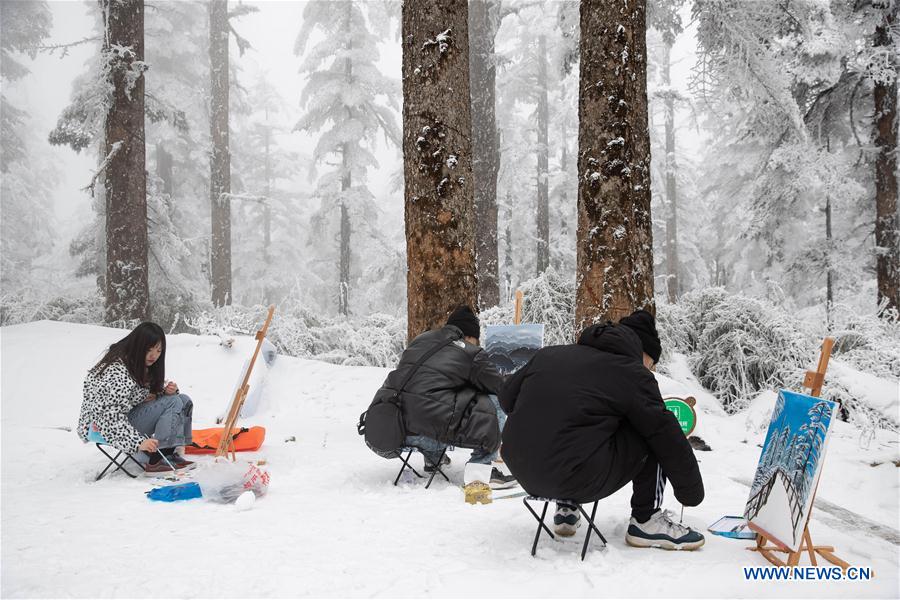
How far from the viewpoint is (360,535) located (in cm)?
339

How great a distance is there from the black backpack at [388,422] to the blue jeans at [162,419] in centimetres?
173

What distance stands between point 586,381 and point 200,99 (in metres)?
22.8

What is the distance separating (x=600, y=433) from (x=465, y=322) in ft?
6.23

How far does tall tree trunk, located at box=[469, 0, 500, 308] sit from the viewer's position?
1114cm

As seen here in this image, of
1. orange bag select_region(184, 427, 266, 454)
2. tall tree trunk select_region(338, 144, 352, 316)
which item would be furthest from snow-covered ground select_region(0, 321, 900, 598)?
tall tree trunk select_region(338, 144, 352, 316)

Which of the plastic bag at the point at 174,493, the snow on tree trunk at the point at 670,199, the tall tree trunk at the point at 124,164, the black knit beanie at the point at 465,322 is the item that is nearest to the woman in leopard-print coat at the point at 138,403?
the plastic bag at the point at 174,493

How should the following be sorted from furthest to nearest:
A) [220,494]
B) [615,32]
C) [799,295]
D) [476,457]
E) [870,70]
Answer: [799,295]
[870,70]
[615,32]
[476,457]
[220,494]

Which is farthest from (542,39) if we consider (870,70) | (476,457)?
(476,457)

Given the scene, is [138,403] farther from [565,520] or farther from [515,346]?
[565,520]

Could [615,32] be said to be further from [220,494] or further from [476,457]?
[220,494]

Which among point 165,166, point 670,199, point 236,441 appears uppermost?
point 165,166

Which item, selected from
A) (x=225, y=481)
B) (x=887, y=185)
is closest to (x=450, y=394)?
(x=225, y=481)

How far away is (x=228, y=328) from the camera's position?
9945 millimetres

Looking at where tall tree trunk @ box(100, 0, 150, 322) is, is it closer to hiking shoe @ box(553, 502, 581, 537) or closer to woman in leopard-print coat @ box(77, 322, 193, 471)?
woman in leopard-print coat @ box(77, 322, 193, 471)
